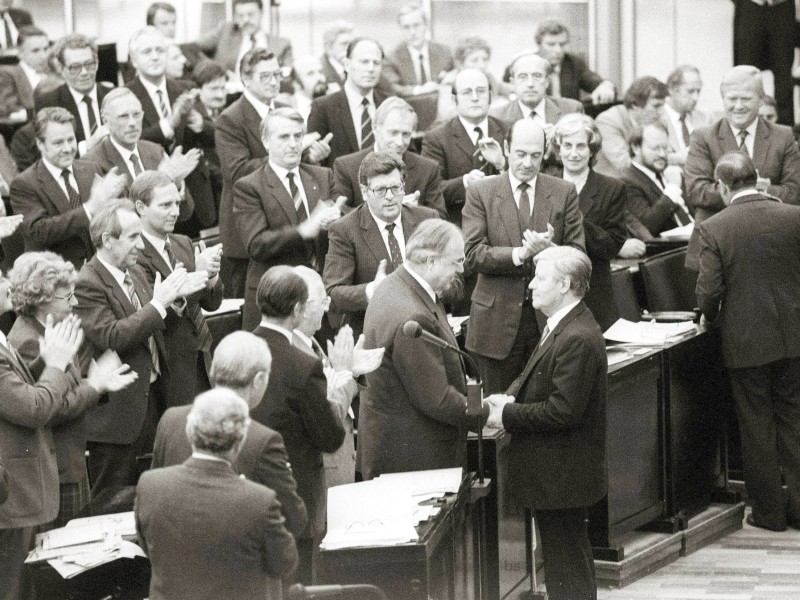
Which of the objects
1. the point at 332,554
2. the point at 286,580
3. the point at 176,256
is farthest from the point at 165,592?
the point at 176,256

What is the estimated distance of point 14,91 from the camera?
863 centimetres

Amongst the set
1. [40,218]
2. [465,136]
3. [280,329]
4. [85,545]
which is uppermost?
[465,136]

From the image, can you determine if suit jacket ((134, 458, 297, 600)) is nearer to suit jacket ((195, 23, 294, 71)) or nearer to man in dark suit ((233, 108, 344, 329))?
man in dark suit ((233, 108, 344, 329))

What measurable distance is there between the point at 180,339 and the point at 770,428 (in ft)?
9.18

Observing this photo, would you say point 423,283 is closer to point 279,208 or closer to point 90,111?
point 279,208

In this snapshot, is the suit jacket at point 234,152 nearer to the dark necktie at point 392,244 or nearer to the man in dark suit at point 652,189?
the dark necktie at point 392,244

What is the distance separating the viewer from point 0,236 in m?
5.96

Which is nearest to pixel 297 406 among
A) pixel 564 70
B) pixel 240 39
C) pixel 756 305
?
pixel 756 305

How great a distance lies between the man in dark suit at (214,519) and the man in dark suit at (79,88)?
14.6ft

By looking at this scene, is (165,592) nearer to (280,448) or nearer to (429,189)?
(280,448)

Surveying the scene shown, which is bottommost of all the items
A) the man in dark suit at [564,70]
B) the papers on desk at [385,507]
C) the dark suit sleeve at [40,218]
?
the papers on desk at [385,507]

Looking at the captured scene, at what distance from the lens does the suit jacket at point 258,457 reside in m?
3.55

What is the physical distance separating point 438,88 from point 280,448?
5.76 meters

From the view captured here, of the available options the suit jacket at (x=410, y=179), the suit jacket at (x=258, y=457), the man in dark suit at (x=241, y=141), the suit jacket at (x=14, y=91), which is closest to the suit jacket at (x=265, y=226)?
the suit jacket at (x=410, y=179)
